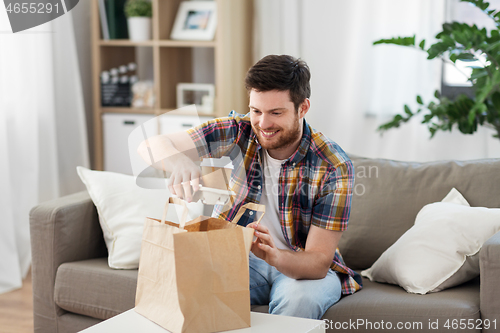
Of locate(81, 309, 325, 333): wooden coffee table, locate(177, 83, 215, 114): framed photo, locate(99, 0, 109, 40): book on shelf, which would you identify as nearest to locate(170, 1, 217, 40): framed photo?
locate(177, 83, 215, 114): framed photo

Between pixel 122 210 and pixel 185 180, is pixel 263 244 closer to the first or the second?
pixel 185 180

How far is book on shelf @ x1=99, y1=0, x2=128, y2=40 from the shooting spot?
326 cm

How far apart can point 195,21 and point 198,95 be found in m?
0.44

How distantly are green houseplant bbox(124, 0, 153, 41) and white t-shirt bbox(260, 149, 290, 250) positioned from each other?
1858 mm

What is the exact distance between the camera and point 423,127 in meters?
2.98

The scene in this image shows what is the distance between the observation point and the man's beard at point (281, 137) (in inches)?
63.1

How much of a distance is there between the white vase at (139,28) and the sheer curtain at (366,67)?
650 millimetres

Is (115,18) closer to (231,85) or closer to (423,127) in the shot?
(231,85)

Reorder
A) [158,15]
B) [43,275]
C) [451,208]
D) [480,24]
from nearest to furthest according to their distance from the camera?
[451,208], [43,275], [480,24], [158,15]

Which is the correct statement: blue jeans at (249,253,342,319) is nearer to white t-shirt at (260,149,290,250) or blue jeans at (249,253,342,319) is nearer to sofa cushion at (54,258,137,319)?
white t-shirt at (260,149,290,250)

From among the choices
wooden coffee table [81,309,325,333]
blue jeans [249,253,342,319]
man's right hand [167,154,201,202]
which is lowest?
blue jeans [249,253,342,319]

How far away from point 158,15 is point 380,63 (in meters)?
1.29

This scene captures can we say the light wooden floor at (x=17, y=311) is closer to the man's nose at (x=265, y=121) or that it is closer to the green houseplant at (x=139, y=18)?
the man's nose at (x=265, y=121)

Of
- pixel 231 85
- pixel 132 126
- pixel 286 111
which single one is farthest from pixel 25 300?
pixel 286 111
